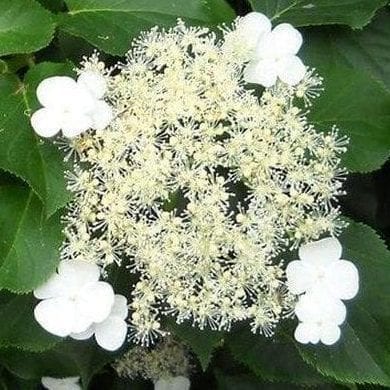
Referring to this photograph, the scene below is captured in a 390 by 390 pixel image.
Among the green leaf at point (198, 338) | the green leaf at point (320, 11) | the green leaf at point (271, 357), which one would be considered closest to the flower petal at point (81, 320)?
the green leaf at point (198, 338)

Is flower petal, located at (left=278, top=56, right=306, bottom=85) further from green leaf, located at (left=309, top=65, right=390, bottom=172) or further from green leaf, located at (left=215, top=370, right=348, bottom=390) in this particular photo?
green leaf, located at (left=215, top=370, right=348, bottom=390)

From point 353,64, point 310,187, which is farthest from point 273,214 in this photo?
point 353,64

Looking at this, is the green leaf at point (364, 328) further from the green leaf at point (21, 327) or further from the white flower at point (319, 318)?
the green leaf at point (21, 327)

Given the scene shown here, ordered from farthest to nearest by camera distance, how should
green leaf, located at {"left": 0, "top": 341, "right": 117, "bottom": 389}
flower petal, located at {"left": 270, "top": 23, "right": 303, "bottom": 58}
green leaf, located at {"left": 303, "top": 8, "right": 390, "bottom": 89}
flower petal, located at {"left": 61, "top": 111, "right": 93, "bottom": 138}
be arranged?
1. green leaf, located at {"left": 0, "top": 341, "right": 117, "bottom": 389}
2. green leaf, located at {"left": 303, "top": 8, "right": 390, "bottom": 89}
3. flower petal, located at {"left": 270, "top": 23, "right": 303, "bottom": 58}
4. flower petal, located at {"left": 61, "top": 111, "right": 93, "bottom": 138}

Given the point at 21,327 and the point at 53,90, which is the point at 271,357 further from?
the point at 53,90

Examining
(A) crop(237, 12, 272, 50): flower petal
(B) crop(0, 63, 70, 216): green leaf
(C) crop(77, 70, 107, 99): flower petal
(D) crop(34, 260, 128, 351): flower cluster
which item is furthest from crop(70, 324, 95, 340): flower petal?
(A) crop(237, 12, 272, 50): flower petal

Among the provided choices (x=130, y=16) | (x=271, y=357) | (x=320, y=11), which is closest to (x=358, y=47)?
(x=320, y=11)
